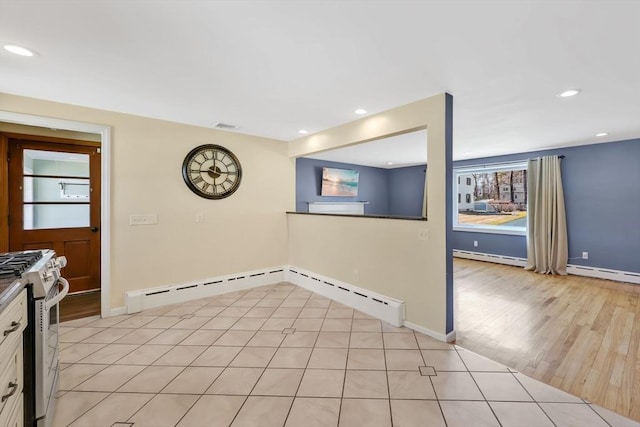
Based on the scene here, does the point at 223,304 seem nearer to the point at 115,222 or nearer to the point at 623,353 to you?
the point at 115,222

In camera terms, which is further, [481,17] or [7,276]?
[481,17]

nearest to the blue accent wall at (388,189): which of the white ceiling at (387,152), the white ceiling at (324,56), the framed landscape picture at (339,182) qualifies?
the framed landscape picture at (339,182)

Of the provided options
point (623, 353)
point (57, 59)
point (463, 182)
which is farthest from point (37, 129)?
point (463, 182)

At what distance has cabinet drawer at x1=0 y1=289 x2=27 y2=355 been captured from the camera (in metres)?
1.01

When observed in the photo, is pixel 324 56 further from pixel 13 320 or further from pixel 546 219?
pixel 546 219

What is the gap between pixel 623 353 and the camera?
2.31 metres

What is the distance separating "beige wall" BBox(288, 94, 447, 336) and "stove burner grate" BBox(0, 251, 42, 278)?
2777 millimetres

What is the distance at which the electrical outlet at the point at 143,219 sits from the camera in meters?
3.14

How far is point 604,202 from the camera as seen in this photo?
4469 mm

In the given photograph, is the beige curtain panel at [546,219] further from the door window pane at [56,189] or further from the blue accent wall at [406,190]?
the door window pane at [56,189]

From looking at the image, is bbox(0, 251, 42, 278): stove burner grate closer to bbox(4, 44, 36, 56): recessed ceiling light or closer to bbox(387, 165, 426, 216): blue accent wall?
bbox(4, 44, 36, 56): recessed ceiling light

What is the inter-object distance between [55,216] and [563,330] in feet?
19.8

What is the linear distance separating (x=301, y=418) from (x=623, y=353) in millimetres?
2763

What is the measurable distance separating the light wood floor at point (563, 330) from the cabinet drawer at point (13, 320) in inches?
115
